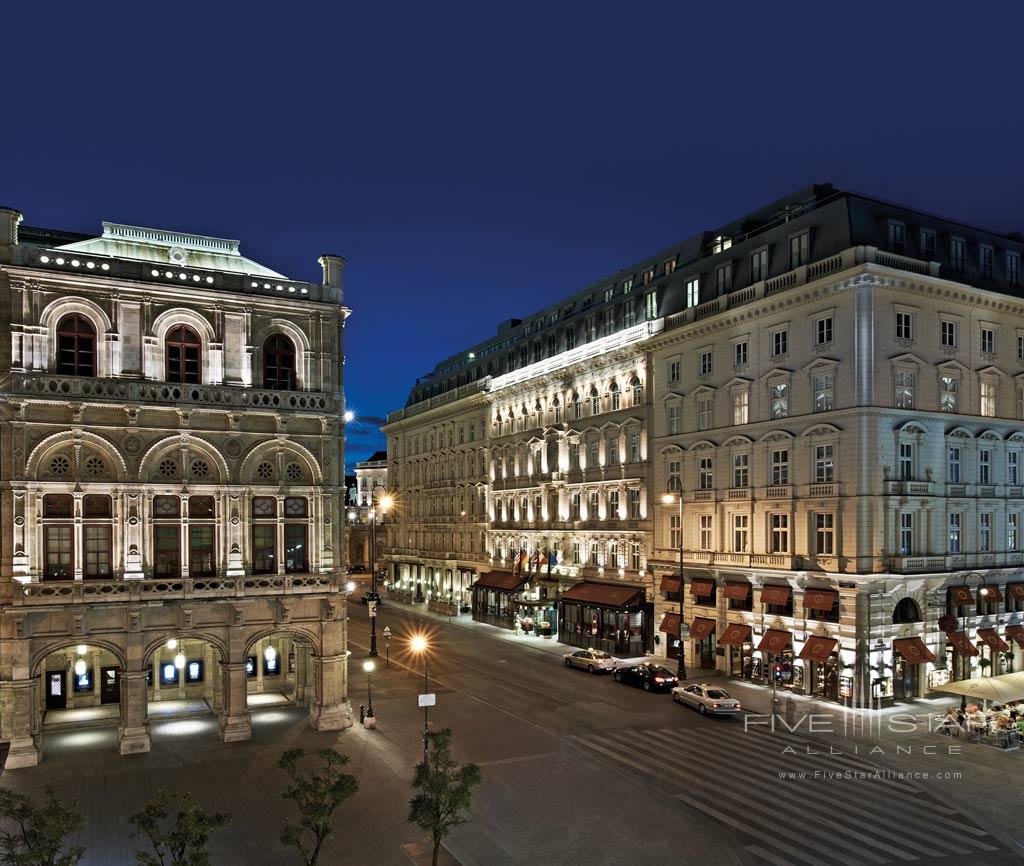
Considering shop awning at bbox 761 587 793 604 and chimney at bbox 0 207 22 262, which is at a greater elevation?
chimney at bbox 0 207 22 262

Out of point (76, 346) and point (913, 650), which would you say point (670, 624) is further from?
point (76, 346)

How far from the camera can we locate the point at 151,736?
37188 mm

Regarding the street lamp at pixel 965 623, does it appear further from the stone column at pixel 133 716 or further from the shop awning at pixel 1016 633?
the stone column at pixel 133 716

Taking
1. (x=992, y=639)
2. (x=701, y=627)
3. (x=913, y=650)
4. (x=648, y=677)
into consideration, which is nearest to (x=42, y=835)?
(x=648, y=677)

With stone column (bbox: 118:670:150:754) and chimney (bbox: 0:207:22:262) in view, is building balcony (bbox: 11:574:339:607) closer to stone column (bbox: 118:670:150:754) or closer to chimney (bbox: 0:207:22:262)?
stone column (bbox: 118:670:150:754)

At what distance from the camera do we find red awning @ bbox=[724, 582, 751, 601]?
51.1 meters

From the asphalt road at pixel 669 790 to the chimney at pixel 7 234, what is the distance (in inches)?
1011

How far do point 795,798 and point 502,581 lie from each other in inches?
1916

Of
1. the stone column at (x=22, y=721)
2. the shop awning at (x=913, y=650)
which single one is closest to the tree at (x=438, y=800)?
the stone column at (x=22, y=721)

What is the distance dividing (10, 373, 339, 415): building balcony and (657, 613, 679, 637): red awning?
89.5 feet

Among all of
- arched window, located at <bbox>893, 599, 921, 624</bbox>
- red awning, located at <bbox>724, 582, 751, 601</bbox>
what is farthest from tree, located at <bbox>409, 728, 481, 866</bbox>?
red awning, located at <bbox>724, 582, 751, 601</bbox>

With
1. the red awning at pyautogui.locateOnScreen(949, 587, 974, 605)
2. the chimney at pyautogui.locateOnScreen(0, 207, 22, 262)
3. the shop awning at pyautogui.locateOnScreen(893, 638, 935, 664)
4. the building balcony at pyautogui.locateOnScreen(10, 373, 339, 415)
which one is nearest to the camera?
the chimney at pyautogui.locateOnScreen(0, 207, 22, 262)

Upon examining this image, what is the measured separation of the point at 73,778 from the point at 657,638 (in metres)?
37.0

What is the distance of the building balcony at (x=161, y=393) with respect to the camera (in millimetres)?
35531
